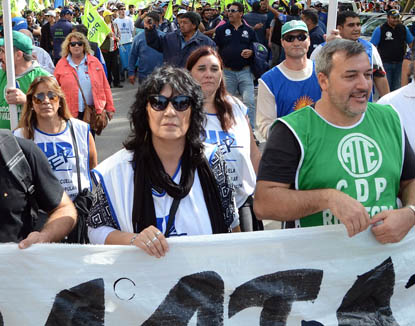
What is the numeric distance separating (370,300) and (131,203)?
1168 millimetres

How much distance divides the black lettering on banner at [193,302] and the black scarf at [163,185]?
0.24 m

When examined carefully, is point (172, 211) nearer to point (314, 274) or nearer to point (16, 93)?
point (314, 274)

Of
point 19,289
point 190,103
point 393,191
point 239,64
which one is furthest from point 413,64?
point 239,64

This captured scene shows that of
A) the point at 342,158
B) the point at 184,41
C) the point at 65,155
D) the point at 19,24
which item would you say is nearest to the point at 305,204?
the point at 342,158

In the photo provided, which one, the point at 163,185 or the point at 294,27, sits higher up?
the point at 294,27

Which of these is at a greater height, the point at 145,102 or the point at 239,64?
the point at 145,102

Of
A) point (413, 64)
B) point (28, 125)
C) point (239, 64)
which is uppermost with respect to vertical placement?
point (413, 64)

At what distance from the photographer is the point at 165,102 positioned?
2.80 m

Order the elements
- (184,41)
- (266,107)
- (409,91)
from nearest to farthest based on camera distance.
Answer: (409,91)
(266,107)
(184,41)

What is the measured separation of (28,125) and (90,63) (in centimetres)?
272

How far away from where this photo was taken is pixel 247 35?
30.2ft

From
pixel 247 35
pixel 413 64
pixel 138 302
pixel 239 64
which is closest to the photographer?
pixel 138 302

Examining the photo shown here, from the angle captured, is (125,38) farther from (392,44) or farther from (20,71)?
(20,71)

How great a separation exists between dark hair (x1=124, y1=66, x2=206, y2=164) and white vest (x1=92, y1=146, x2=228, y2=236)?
0.11 m
